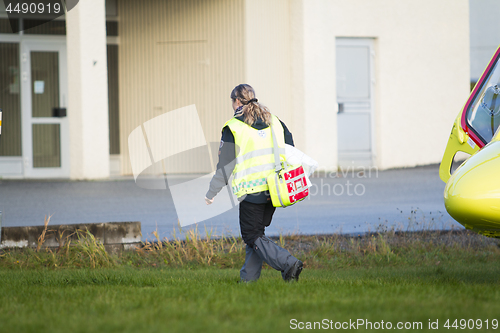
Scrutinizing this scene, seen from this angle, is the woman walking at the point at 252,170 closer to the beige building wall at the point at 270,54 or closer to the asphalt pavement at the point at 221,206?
the asphalt pavement at the point at 221,206

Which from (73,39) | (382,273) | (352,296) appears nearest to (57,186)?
(73,39)

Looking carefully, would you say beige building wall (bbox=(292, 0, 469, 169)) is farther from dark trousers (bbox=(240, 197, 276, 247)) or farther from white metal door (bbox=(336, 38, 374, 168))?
dark trousers (bbox=(240, 197, 276, 247))

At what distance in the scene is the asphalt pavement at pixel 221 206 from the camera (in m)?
8.77

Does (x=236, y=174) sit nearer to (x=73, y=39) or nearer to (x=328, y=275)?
(x=328, y=275)

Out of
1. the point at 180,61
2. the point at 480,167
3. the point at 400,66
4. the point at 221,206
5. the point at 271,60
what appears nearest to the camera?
the point at 480,167

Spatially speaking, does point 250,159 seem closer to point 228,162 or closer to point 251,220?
point 228,162

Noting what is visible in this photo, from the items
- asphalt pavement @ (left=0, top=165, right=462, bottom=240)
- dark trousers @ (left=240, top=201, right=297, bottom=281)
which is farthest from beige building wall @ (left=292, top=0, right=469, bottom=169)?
dark trousers @ (left=240, top=201, right=297, bottom=281)

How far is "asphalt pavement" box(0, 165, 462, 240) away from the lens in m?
8.77

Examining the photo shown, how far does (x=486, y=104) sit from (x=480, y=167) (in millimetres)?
1355

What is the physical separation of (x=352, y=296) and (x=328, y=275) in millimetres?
1781

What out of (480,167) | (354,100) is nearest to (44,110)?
(354,100)

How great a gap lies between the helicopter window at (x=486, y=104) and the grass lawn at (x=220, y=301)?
1436mm

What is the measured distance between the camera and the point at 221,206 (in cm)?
1119

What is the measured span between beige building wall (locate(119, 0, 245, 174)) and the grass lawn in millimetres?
10241
